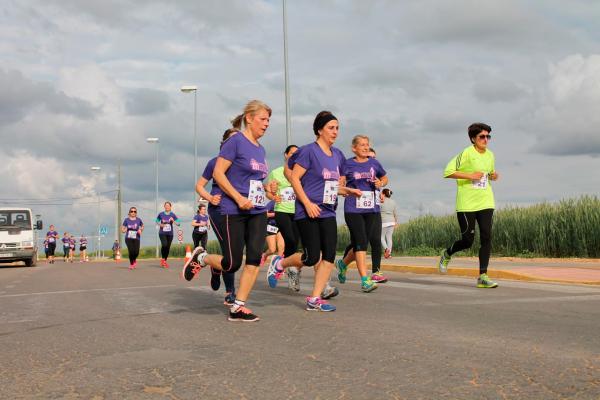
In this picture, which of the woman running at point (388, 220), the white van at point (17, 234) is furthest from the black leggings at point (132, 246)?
Answer: the white van at point (17, 234)

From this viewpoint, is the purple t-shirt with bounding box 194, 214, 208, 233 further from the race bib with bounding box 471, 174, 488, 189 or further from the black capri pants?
the black capri pants

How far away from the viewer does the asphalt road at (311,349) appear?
3.59 m

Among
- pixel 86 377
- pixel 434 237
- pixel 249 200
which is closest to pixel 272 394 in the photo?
pixel 86 377

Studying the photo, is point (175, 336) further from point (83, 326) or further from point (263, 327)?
point (83, 326)

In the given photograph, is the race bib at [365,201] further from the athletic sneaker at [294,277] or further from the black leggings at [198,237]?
the black leggings at [198,237]

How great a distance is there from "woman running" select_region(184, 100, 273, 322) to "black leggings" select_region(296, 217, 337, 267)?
718mm

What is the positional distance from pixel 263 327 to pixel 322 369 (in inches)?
73.2

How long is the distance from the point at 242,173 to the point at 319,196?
1.04m

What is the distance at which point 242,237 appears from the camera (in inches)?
249

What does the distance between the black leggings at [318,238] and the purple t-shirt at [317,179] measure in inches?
2.9

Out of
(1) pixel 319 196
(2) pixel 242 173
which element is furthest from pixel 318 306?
(2) pixel 242 173

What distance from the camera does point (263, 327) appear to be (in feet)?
19.1

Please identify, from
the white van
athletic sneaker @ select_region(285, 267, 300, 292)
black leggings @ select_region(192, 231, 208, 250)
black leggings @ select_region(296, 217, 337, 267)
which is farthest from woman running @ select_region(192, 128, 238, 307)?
the white van

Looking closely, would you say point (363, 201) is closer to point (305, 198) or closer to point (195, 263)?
point (305, 198)
